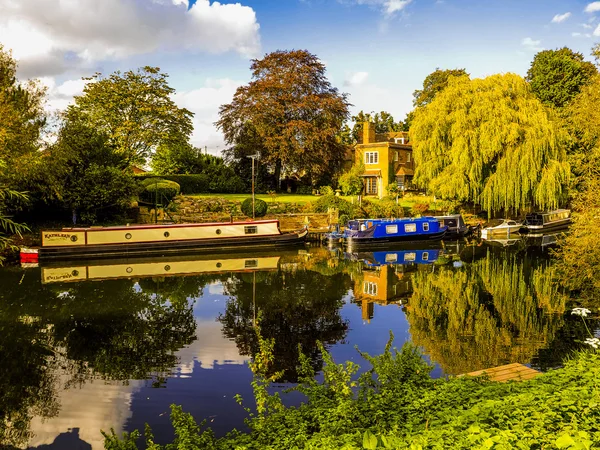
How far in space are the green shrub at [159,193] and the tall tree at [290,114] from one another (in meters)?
8.36

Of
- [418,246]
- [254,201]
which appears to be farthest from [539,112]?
[254,201]

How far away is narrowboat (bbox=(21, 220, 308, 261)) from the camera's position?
74.4ft

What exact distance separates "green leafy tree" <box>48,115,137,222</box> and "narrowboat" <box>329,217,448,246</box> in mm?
12744

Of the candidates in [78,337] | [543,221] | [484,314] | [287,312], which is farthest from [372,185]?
[78,337]

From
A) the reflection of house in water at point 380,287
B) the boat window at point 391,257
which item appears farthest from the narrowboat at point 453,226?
the reflection of house in water at point 380,287

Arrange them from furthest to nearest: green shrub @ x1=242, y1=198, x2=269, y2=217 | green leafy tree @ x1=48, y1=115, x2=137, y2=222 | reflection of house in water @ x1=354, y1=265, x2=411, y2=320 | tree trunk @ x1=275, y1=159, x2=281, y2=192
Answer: tree trunk @ x1=275, y1=159, x2=281, y2=192
green shrub @ x1=242, y1=198, x2=269, y2=217
green leafy tree @ x1=48, y1=115, x2=137, y2=222
reflection of house in water @ x1=354, y1=265, x2=411, y2=320

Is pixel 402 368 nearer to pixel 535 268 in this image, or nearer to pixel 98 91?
pixel 535 268

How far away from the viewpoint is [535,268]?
19.0 m

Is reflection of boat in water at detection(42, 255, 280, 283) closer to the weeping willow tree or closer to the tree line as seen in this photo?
the tree line

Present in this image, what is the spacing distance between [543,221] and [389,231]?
11360 mm

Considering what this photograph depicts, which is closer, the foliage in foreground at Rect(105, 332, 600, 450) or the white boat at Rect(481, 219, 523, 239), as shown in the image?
the foliage in foreground at Rect(105, 332, 600, 450)

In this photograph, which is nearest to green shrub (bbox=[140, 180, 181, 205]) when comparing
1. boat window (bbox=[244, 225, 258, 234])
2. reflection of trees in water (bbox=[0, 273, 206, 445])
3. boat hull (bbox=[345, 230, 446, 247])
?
boat window (bbox=[244, 225, 258, 234])

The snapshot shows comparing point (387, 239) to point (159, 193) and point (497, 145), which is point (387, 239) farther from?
point (159, 193)

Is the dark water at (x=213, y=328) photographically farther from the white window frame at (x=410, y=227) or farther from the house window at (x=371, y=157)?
the house window at (x=371, y=157)
